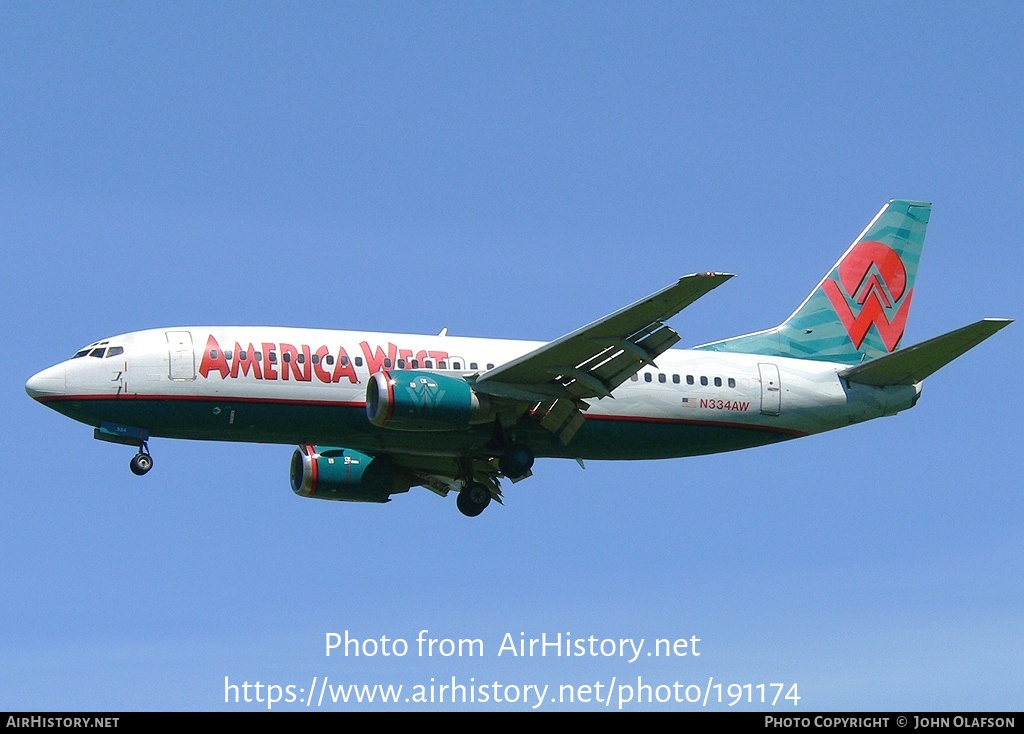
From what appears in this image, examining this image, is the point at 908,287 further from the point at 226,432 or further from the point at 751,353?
the point at 226,432

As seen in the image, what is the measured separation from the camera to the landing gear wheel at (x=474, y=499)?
149 ft

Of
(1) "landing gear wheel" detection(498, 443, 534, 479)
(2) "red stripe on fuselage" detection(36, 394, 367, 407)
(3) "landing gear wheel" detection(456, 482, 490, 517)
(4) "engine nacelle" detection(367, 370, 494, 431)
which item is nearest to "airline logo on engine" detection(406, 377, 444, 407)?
(4) "engine nacelle" detection(367, 370, 494, 431)

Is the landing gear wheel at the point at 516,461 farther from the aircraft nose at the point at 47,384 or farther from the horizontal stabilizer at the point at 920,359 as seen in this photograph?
the aircraft nose at the point at 47,384

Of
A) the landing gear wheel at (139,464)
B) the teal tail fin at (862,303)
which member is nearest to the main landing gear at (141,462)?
the landing gear wheel at (139,464)

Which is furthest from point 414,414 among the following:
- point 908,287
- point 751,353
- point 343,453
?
point 908,287

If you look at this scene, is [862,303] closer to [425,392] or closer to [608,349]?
[608,349]

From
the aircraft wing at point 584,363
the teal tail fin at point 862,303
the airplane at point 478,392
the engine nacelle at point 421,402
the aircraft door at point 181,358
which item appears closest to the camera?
the aircraft wing at point 584,363

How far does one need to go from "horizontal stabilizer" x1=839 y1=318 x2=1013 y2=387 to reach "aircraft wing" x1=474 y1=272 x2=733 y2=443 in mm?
7337

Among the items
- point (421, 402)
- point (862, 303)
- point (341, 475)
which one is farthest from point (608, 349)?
point (862, 303)

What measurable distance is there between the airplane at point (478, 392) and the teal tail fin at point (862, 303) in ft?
0.30

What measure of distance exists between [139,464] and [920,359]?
20.0 metres

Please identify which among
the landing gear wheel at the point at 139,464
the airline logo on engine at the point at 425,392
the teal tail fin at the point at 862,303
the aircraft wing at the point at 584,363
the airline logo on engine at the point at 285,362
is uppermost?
the teal tail fin at the point at 862,303

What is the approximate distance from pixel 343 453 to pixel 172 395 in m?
6.24

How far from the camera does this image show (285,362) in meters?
41.8
